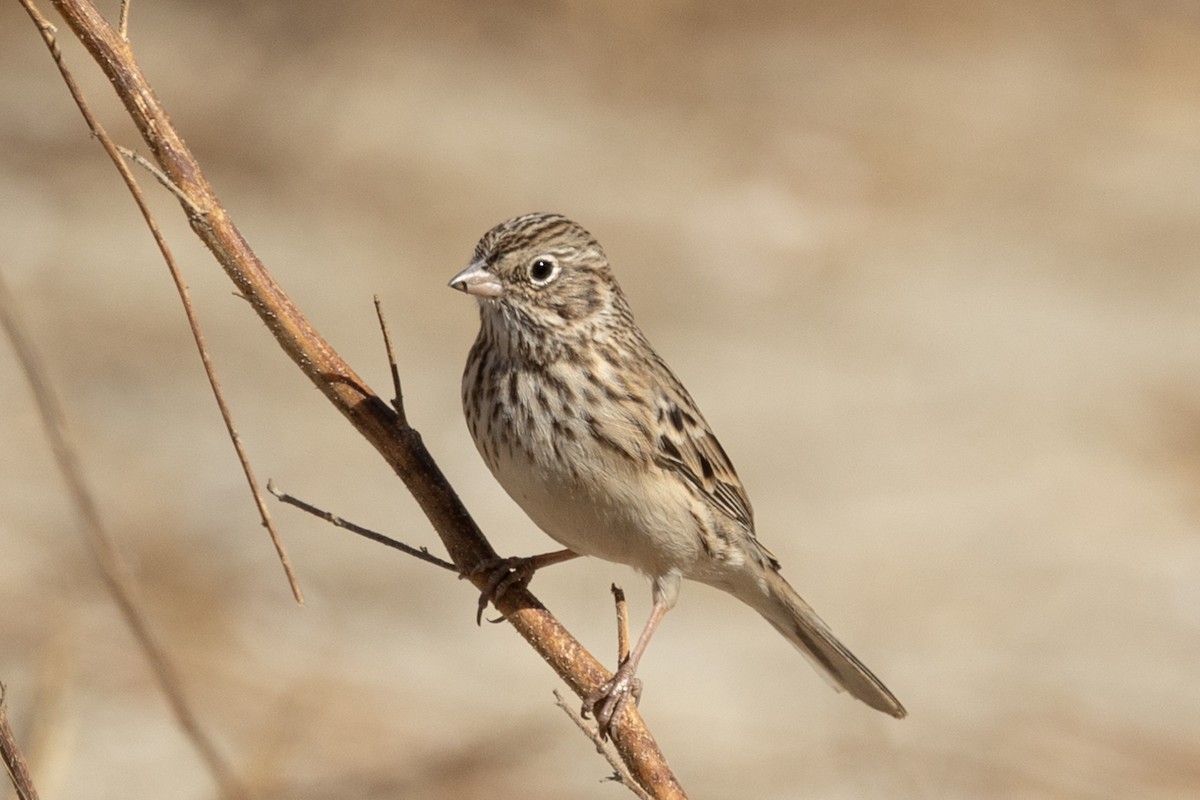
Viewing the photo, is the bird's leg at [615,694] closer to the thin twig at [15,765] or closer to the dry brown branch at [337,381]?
the dry brown branch at [337,381]

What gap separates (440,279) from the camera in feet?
39.5

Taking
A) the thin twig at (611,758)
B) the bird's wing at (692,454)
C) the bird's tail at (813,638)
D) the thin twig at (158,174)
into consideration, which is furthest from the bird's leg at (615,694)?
the thin twig at (158,174)

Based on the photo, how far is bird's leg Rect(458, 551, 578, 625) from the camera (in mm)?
3477

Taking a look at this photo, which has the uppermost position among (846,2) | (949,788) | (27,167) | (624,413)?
(846,2)

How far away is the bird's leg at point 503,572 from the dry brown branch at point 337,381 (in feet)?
0.08

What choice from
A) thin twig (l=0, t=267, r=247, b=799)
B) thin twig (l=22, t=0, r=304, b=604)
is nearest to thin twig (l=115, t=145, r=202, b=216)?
thin twig (l=22, t=0, r=304, b=604)

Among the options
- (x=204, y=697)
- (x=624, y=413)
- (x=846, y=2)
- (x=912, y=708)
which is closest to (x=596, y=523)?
(x=624, y=413)

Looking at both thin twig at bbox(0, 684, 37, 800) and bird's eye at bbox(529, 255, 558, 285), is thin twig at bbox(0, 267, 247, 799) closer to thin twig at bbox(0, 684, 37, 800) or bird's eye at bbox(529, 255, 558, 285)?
thin twig at bbox(0, 684, 37, 800)

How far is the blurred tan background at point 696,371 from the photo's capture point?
838 cm

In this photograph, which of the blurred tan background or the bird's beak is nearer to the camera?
the bird's beak

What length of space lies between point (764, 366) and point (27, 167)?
229 inches

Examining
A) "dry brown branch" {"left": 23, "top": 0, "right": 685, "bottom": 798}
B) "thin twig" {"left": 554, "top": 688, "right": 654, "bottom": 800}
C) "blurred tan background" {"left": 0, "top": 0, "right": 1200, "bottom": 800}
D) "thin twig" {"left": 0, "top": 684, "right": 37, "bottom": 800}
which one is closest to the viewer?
"thin twig" {"left": 0, "top": 684, "right": 37, "bottom": 800}

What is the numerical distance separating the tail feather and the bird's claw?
110 centimetres

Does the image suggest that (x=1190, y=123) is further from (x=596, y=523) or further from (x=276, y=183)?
(x=596, y=523)
